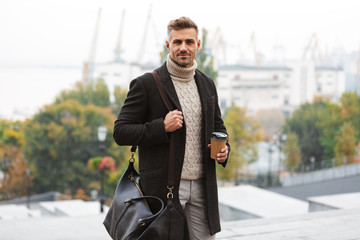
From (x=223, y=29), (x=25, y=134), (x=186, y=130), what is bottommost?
(x=25, y=134)

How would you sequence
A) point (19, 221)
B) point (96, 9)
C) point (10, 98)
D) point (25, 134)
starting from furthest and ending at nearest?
point (96, 9)
point (10, 98)
point (25, 134)
point (19, 221)

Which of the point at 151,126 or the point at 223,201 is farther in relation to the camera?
the point at 223,201

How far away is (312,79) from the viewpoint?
106m

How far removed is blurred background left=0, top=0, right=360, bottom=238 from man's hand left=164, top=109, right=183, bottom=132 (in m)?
31.3

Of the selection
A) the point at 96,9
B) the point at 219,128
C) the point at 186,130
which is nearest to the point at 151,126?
the point at 186,130

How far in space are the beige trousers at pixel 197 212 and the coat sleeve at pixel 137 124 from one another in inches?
11.2

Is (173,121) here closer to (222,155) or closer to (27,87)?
(222,155)

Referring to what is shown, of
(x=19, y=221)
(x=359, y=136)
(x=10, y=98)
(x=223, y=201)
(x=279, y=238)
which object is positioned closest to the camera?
(x=279, y=238)

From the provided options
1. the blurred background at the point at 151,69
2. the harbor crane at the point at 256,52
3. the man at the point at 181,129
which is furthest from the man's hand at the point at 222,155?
the harbor crane at the point at 256,52

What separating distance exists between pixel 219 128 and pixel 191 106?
0.77 ft

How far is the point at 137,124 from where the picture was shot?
223 cm

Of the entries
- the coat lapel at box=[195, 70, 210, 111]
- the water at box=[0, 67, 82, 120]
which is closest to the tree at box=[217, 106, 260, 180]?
the coat lapel at box=[195, 70, 210, 111]

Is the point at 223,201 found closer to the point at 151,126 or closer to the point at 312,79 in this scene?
the point at 151,126

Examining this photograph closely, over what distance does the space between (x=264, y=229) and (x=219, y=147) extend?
8.94 feet
